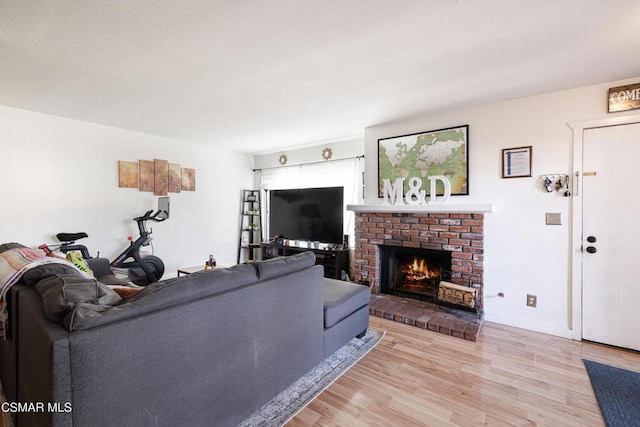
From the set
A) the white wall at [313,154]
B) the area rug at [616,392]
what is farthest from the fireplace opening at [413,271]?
the white wall at [313,154]

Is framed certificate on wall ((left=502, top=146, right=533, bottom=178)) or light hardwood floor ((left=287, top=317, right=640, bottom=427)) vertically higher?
framed certificate on wall ((left=502, top=146, right=533, bottom=178))

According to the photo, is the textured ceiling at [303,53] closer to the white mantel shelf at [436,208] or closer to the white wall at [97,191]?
the white wall at [97,191]

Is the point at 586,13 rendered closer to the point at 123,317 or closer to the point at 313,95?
the point at 313,95

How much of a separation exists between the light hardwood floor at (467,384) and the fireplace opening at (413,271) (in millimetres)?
859

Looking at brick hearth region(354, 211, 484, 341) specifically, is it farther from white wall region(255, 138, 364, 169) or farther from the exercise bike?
the exercise bike

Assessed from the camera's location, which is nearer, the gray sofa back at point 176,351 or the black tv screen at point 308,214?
the gray sofa back at point 176,351

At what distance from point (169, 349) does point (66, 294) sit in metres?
0.45

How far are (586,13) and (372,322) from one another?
2.87 metres

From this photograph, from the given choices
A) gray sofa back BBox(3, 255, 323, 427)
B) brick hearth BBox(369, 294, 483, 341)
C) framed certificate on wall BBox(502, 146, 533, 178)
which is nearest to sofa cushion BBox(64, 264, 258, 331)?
gray sofa back BBox(3, 255, 323, 427)

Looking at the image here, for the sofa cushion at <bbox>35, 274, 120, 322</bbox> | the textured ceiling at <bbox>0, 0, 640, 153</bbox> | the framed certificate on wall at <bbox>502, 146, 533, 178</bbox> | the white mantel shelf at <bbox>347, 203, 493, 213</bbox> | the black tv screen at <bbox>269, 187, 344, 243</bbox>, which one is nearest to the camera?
the sofa cushion at <bbox>35, 274, 120, 322</bbox>

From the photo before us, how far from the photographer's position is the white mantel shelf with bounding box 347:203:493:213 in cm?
300

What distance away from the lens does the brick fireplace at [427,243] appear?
300 cm

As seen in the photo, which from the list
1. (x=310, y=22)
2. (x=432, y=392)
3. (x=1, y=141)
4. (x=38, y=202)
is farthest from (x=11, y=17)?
(x=432, y=392)

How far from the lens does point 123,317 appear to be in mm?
1129
